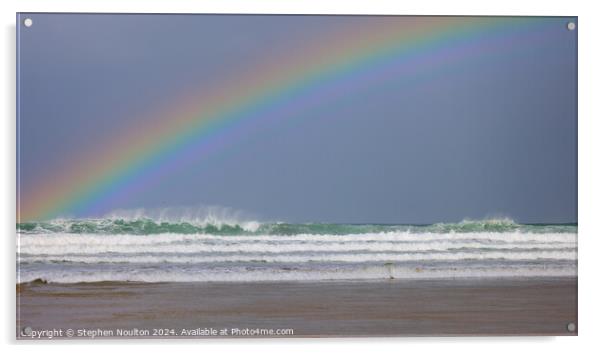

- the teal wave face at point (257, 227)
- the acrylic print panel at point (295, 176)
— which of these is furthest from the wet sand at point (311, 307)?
the teal wave face at point (257, 227)

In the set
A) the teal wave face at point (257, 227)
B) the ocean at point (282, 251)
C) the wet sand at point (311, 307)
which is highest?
the teal wave face at point (257, 227)

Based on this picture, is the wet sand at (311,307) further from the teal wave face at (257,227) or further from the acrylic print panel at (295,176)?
the teal wave face at (257,227)

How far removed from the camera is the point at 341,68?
2660 mm

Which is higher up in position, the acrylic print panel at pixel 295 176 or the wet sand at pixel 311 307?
the acrylic print panel at pixel 295 176

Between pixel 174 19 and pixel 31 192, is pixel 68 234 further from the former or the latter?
pixel 174 19

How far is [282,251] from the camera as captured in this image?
8.60ft

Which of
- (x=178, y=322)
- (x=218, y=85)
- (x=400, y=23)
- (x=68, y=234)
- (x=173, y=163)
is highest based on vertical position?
(x=400, y=23)

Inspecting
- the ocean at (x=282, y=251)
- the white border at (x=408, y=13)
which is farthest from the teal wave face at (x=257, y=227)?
the white border at (x=408, y=13)

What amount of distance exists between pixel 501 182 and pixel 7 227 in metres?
1.49

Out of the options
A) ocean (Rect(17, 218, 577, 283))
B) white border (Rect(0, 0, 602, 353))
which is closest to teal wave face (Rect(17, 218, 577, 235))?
ocean (Rect(17, 218, 577, 283))

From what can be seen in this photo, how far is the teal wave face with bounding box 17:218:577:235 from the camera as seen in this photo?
8.50 feet

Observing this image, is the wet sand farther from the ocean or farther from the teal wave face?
the teal wave face

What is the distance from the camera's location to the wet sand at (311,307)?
2580 millimetres
